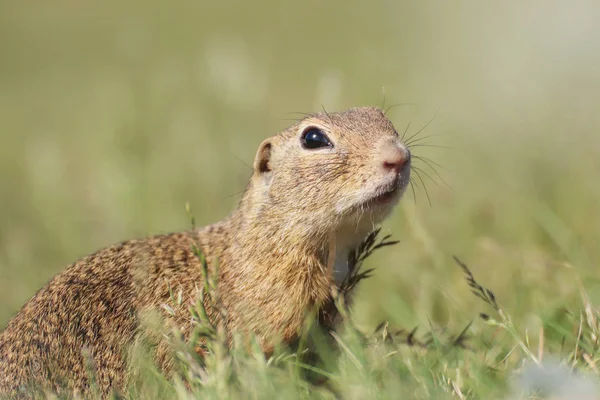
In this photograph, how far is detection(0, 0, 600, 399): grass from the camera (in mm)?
3414

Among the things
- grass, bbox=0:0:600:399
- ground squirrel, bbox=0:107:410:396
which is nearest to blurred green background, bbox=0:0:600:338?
grass, bbox=0:0:600:399

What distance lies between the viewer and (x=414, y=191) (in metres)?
5.42

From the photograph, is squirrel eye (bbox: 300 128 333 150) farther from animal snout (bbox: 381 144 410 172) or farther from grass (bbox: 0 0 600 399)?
grass (bbox: 0 0 600 399)

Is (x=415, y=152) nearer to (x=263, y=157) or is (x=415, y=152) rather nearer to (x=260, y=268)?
(x=263, y=157)

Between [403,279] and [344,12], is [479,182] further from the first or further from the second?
[344,12]

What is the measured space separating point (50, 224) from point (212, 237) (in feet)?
8.50

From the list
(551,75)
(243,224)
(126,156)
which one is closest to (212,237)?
(243,224)

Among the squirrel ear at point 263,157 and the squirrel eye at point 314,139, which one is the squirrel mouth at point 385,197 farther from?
the squirrel ear at point 263,157

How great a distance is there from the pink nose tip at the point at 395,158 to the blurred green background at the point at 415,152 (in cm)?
33

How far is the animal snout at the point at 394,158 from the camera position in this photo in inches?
148

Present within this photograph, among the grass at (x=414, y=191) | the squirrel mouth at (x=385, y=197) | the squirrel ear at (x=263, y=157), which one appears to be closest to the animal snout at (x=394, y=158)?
the squirrel mouth at (x=385, y=197)

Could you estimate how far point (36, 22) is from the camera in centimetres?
2073

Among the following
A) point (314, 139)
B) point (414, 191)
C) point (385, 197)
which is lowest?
point (414, 191)

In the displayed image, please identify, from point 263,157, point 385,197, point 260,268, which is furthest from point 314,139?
point 260,268
